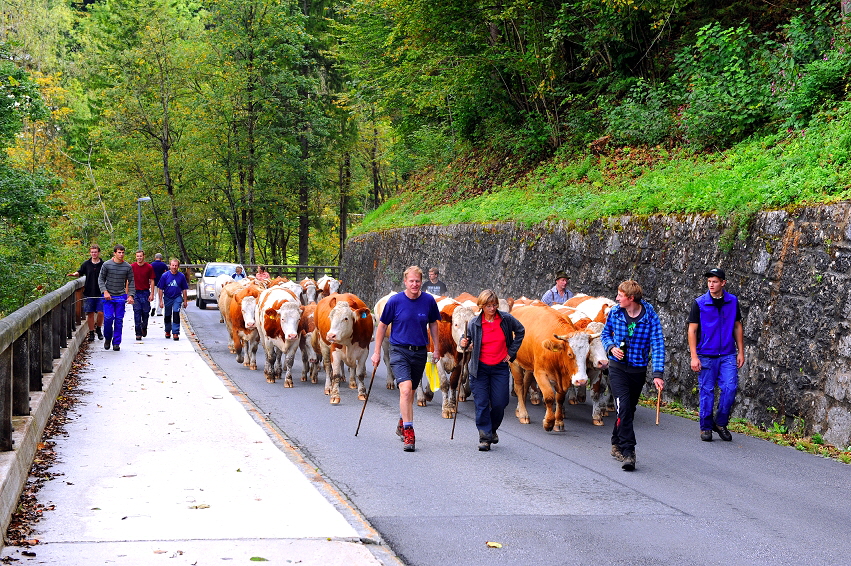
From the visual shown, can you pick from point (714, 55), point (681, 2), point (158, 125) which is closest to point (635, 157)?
point (714, 55)

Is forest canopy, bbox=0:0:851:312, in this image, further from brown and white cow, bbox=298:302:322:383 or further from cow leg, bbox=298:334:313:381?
cow leg, bbox=298:334:313:381

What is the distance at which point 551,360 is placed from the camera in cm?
1059

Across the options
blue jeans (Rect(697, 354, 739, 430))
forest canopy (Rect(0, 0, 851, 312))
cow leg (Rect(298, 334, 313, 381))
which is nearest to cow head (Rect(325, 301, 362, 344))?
cow leg (Rect(298, 334, 313, 381))

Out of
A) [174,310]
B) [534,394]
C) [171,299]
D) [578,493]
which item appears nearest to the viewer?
[578,493]

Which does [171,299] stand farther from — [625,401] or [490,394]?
[625,401]

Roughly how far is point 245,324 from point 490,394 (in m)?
8.20

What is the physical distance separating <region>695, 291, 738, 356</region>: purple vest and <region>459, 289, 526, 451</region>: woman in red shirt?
7.39 ft

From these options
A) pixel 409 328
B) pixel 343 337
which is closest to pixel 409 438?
pixel 409 328

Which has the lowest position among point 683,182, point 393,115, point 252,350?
point 252,350

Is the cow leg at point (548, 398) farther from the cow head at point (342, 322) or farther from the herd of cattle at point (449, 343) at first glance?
the cow head at point (342, 322)

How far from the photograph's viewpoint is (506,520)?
6.41 m

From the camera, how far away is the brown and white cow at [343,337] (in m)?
12.7

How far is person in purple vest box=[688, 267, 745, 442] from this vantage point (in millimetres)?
9867

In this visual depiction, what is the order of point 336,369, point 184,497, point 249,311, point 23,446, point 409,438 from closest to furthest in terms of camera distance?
point 184,497 → point 23,446 → point 409,438 → point 336,369 → point 249,311
